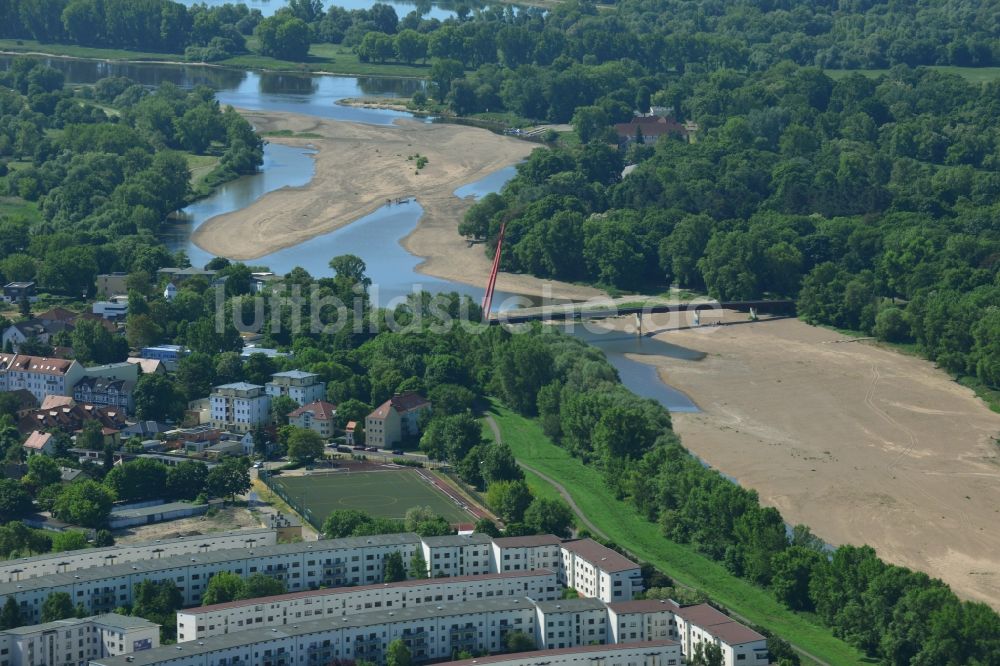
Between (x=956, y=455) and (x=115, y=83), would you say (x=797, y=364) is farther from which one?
(x=115, y=83)

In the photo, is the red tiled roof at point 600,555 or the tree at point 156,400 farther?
the tree at point 156,400

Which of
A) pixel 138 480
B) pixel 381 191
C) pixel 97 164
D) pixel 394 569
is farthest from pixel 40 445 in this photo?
pixel 381 191

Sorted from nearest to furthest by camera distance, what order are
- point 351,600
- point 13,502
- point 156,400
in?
1. point 351,600
2. point 13,502
3. point 156,400

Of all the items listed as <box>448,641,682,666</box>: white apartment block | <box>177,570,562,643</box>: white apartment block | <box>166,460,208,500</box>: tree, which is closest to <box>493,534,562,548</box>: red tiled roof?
<box>177,570,562,643</box>: white apartment block

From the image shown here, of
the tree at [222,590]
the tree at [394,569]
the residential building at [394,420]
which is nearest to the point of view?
the tree at [222,590]

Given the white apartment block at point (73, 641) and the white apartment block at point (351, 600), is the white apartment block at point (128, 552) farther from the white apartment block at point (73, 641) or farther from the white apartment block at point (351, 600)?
the white apartment block at point (351, 600)

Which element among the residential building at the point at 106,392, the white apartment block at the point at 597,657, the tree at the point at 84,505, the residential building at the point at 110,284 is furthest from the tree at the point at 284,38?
the white apartment block at the point at 597,657

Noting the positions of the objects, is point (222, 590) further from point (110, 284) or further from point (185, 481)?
point (110, 284)

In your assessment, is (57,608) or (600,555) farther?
(600,555)

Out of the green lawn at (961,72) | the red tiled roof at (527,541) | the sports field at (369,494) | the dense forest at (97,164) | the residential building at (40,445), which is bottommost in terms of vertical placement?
the sports field at (369,494)
